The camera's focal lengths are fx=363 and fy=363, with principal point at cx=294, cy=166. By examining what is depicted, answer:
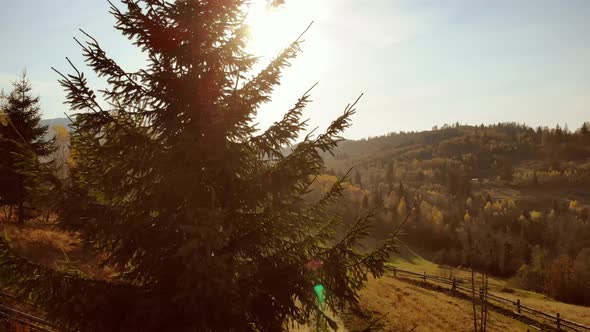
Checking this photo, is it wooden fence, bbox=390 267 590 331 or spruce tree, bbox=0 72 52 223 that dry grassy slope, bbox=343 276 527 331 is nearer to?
wooden fence, bbox=390 267 590 331

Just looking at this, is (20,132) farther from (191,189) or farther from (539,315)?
(539,315)

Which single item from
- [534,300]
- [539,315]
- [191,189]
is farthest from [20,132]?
[534,300]

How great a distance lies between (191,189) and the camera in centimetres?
650

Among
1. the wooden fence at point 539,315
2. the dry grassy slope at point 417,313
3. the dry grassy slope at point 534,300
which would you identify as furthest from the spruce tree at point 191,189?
the wooden fence at point 539,315

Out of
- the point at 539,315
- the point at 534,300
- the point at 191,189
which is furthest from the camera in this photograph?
the point at 534,300

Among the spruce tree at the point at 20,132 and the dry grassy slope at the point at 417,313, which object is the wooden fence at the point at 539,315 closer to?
the dry grassy slope at the point at 417,313

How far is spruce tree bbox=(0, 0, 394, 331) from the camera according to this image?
5918 millimetres

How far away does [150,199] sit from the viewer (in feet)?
21.6

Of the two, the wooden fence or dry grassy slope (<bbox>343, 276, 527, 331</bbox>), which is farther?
the wooden fence

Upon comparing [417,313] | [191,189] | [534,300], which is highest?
[191,189]

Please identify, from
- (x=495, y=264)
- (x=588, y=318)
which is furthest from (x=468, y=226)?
(x=588, y=318)

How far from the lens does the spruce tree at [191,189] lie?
19.4ft

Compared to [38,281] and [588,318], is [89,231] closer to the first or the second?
[38,281]

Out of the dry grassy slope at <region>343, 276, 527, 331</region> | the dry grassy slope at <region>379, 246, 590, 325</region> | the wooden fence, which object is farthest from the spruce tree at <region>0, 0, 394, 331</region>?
the wooden fence
